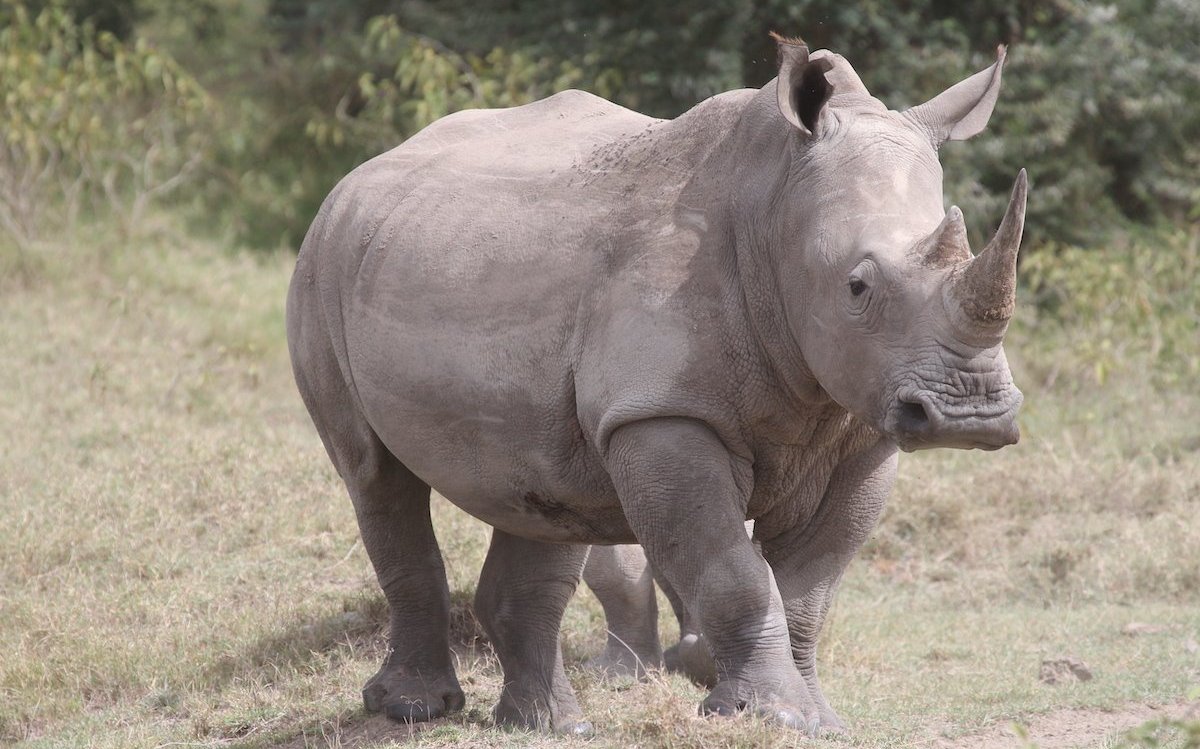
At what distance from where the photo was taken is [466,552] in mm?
6844

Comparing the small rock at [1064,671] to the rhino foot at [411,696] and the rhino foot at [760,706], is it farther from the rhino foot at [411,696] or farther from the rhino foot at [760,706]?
the rhino foot at [411,696]

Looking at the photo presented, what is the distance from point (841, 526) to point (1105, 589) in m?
2.98

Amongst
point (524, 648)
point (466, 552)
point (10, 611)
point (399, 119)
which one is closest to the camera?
point (524, 648)

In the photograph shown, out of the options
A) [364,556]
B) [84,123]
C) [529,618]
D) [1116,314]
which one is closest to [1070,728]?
[529,618]

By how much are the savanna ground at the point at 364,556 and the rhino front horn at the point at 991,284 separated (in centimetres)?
101

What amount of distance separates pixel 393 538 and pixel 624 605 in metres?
0.98

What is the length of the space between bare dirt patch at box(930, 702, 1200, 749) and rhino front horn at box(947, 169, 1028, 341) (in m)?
1.48

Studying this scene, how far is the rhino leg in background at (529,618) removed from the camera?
5234 mm

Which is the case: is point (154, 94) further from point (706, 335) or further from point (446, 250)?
point (706, 335)

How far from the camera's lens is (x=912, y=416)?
150 inches

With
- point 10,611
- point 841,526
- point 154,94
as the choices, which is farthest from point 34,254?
point 841,526

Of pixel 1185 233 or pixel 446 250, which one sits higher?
pixel 446 250

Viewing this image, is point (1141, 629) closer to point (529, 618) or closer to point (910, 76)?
point (529, 618)

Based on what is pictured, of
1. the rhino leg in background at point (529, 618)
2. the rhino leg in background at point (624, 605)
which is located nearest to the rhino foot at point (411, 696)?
the rhino leg in background at point (529, 618)
